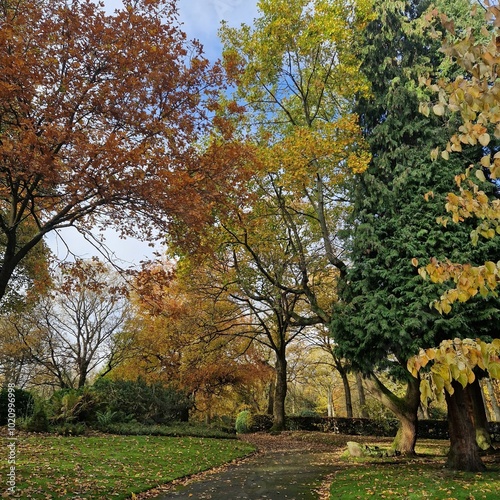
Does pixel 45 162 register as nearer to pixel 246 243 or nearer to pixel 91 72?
pixel 91 72

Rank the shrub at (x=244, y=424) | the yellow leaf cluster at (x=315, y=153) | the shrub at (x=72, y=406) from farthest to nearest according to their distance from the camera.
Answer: the shrub at (x=244, y=424) → the shrub at (x=72, y=406) → the yellow leaf cluster at (x=315, y=153)

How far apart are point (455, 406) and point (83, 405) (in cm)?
1115

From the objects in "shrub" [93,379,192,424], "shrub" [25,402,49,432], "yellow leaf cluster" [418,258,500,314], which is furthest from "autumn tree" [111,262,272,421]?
"yellow leaf cluster" [418,258,500,314]

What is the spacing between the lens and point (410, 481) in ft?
24.7

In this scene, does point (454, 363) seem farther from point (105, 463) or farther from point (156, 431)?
point (156, 431)

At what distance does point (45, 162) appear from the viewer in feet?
17.6

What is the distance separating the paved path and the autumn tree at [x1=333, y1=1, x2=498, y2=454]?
279 centimetres

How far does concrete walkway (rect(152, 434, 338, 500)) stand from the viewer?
703cm

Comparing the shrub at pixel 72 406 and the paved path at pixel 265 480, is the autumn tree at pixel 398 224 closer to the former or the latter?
the paved path at pixel 265 480

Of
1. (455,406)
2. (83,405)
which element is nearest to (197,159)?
(455,406)

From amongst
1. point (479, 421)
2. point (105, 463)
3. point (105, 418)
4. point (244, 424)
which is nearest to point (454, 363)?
point (105, 463)

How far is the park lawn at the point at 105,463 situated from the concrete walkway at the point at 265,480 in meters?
0.59

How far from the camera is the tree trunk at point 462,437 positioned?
8.69 metres

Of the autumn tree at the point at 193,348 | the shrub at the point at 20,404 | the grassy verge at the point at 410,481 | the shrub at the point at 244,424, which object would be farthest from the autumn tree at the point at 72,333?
the grassy verge at the point at 410,481
